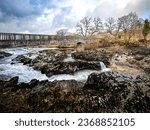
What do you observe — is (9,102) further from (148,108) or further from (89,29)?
(148,108)

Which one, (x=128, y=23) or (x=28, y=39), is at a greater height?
(x=128, y=23)

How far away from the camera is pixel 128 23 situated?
4988mm

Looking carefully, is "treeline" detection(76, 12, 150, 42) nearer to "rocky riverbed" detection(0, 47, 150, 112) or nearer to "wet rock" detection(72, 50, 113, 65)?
"rocky riverbed" detection(0, 47, 150, 112)

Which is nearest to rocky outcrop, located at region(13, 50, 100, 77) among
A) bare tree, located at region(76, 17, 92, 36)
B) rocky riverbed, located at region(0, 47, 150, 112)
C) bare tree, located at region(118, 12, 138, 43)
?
rocky riverbed, located at region(0, 47, 150, 112)

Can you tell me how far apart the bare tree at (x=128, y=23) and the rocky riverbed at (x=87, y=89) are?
80 cm

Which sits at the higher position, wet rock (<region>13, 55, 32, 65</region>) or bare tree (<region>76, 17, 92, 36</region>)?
bare tree (<region>76, 17, 92, 36</region>)

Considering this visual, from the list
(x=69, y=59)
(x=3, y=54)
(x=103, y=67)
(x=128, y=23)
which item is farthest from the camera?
(x=69, y=59)

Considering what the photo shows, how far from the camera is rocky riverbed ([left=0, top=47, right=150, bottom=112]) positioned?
179 inches

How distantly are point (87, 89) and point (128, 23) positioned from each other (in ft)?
5.00

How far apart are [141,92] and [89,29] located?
1622 mm

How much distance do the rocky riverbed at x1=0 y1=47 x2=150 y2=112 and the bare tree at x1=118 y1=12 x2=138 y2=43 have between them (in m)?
0.80

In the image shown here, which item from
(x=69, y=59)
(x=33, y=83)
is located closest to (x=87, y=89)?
(x=33, y=83)

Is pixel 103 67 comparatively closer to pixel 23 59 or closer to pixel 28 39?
pixel 28 39

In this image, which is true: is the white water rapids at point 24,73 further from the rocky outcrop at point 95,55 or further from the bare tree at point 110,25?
the bare tree at point 110,25
